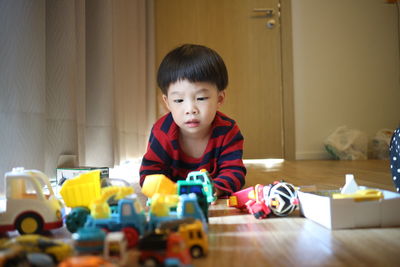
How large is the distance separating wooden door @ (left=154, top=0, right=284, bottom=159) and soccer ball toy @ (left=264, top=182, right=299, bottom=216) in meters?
2.36

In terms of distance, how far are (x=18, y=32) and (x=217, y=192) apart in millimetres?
742

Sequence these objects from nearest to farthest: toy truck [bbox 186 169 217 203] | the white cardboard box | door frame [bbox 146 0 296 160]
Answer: the white cardboard box < toy truck [bbox 186 169 217 203] < door frame [bbox 146 0 296 160]

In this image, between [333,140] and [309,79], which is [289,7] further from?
[333,140]

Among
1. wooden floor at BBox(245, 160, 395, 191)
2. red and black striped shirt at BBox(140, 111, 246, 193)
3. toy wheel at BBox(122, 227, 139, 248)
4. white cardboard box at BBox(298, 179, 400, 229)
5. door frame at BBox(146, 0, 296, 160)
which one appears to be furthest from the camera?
door frame at BBox(146, 0, 296, 160)

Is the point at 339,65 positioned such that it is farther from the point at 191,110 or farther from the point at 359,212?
the point at 359,212

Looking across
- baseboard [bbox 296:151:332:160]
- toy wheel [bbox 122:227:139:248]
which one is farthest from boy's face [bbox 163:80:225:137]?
baseboard [bbox 296:151:332:160]

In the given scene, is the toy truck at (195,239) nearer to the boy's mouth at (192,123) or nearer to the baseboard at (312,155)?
the boy's mouth at (192,123)

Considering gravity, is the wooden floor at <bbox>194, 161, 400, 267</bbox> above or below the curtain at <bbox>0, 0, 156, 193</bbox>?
below

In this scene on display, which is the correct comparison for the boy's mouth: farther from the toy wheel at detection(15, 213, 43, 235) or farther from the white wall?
the white wall

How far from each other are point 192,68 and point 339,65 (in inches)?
97.6

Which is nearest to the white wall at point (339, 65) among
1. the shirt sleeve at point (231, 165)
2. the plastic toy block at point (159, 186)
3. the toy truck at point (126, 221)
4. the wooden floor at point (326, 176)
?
the wooden floor at point (326, 176)

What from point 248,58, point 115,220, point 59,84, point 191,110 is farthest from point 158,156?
point 248,58

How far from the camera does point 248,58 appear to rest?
10.6 ft

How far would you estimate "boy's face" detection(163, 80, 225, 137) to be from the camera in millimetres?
1150
